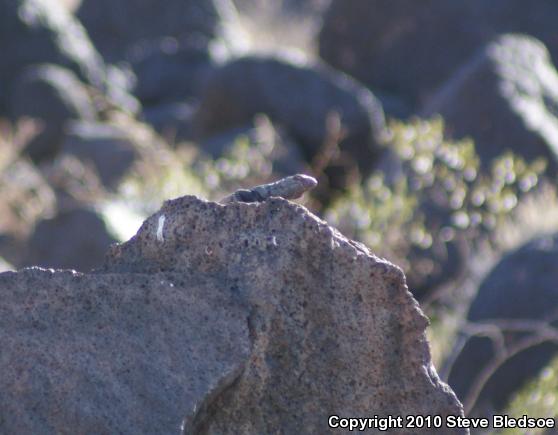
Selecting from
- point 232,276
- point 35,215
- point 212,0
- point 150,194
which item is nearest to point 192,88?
point 212,0

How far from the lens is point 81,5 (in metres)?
21.6

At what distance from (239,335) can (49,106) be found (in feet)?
39.7

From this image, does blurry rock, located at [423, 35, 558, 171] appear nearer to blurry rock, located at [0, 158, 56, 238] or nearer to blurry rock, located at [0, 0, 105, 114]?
blurry rock, located at [0, 158, 56, 238]

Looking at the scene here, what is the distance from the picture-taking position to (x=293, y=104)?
1114cm

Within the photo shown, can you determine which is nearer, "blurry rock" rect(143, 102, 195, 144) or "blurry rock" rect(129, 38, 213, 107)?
"blurry rock" rect(143, 102, 195, 144)

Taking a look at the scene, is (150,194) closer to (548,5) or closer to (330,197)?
(330,197)

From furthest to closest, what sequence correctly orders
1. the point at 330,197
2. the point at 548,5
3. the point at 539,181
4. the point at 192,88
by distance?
the point at 192,88 → the point at 548,5 → the point at 330,197 → the point at 539,181

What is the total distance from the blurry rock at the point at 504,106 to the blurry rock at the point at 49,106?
5875 mm

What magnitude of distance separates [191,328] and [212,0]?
19.0m

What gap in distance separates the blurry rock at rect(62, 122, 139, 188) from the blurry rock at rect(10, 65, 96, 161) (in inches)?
77.4

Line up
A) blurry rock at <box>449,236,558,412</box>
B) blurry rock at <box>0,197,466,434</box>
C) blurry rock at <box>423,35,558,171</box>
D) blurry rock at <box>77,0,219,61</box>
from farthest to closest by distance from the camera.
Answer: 1. blurry rock at <box>77,0,219,61</box>
2. blurry rock at <box>423,35,558,171</box>
3. blurry rock at <box>449,236,558,412</box>
4. blurry rock at <box>0,197,466,434</box>

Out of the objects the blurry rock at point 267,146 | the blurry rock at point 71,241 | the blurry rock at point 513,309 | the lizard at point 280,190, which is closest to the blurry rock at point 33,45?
the blurry rock at point 267,146

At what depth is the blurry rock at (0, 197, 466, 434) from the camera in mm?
2035

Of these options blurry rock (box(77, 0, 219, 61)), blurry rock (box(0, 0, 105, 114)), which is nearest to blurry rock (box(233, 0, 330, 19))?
blurry rock (box(77, 0, 219, 61))
